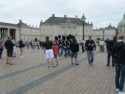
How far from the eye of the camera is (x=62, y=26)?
13950 centimetres

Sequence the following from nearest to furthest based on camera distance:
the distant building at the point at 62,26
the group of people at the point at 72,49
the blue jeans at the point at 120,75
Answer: the blue jeans at the point at 120,75 → the group of people at the point at 72,49 → the distant building at the point at 62,26

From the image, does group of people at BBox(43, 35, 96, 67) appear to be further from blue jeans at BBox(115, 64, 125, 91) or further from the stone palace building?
the stone palace building

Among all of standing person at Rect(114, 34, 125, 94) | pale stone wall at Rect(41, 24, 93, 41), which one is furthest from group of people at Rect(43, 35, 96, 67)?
pale stone wall at Rect(41, 24, 93, 41)

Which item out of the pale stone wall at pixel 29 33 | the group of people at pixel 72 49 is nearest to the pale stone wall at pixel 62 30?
the pale stone wall at pixel 29 33

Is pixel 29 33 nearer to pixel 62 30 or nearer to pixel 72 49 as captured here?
pixel 62 30

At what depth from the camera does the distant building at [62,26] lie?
5389 inches

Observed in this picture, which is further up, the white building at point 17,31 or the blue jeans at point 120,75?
the white building at point 17,31

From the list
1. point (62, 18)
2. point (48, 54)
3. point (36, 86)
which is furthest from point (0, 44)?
point (62, 18)

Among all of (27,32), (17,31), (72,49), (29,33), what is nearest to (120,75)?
(72,49)

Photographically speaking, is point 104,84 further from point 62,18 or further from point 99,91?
point 62,18

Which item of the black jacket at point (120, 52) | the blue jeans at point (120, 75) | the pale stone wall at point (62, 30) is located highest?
the pale stone wall at point (62, 30)

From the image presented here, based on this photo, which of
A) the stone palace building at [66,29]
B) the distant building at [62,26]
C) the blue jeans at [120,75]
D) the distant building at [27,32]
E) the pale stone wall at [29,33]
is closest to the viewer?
the blue jeans at [120,75]

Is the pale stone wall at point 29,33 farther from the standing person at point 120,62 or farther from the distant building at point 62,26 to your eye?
the standing person at point 120,62

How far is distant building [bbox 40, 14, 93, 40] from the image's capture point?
136875 millimetres
